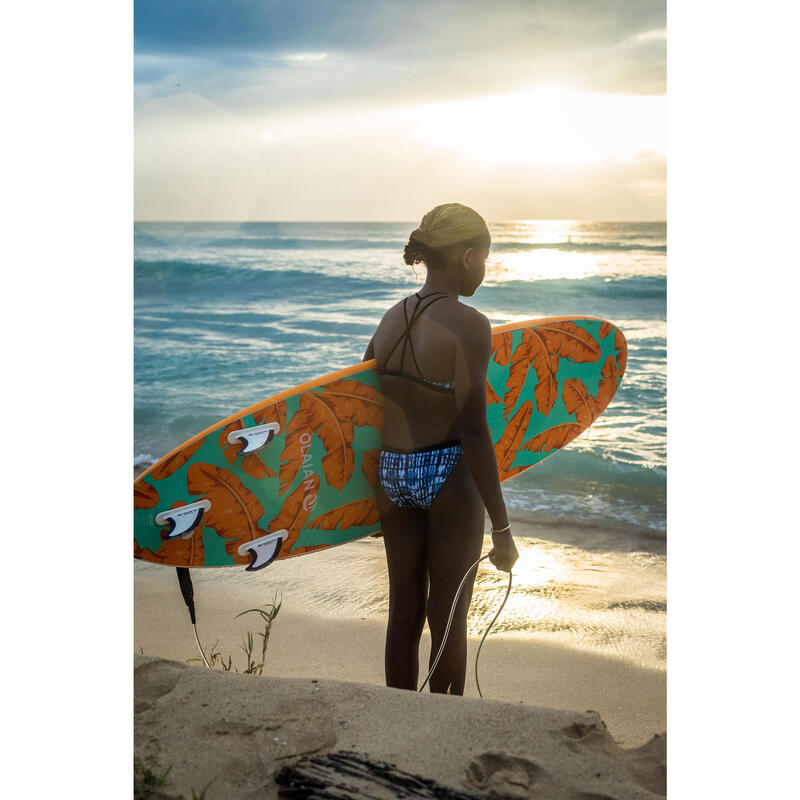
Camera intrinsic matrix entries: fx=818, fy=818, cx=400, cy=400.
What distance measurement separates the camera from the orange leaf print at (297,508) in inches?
86.9

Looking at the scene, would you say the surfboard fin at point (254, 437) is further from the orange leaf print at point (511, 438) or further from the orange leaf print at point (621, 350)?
the orange leaf print at point (621, 350)

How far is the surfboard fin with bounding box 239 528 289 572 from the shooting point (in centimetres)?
218

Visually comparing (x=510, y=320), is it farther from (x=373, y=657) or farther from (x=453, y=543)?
(x=373, y=657)

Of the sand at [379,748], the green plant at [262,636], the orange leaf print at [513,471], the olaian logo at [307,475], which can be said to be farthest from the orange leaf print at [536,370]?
the sand at [379,748]

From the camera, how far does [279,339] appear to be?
9.38 feet

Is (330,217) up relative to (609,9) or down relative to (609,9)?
down

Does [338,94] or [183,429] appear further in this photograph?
[183,429]

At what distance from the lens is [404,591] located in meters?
2.02
